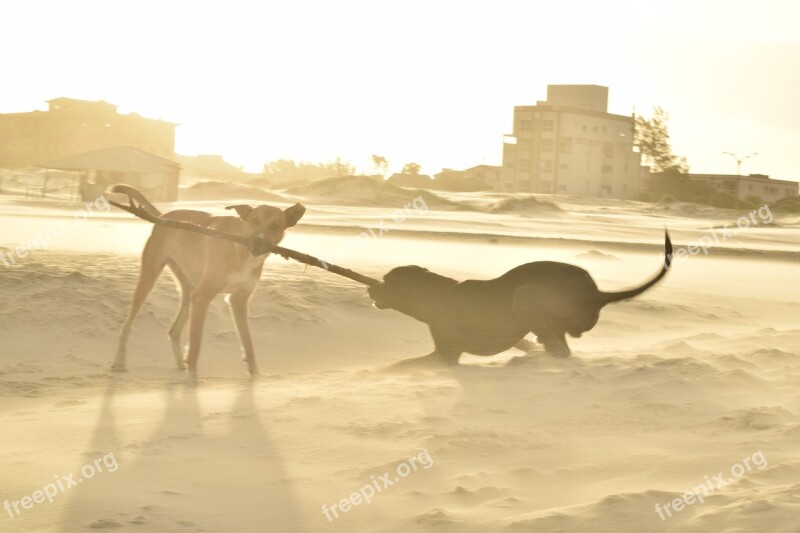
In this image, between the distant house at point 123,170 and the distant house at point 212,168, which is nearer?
the distant house at point 123,170

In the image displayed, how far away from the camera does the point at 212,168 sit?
104 metres

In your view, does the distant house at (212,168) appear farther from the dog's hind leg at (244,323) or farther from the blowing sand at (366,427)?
the dog's hind leg at (244,323)

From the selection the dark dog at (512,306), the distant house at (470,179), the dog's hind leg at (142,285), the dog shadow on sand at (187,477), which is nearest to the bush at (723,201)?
the distant house at (470,179)

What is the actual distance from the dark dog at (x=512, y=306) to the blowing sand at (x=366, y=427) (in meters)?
0.28

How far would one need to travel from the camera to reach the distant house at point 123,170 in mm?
43281

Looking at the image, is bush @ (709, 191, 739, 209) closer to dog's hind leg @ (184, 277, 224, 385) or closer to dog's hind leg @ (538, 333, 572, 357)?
dog's hind leg @ (538, 333, 572, 357)

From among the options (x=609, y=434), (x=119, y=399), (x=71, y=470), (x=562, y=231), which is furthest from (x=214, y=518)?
(x=562, y=231)

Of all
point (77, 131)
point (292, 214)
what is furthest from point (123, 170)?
point (77, 131)

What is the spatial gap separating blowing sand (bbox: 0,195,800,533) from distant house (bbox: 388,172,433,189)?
69604 millimetres

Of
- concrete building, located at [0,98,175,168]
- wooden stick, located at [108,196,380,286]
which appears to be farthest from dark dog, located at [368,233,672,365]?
concrete building, located at [0,98,175,168]

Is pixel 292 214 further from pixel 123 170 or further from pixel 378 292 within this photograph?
pixel 123 170

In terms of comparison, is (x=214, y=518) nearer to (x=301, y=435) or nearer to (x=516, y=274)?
(x=301, y=435)

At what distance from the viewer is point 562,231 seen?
106 ft

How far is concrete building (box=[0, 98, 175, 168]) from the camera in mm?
81000
